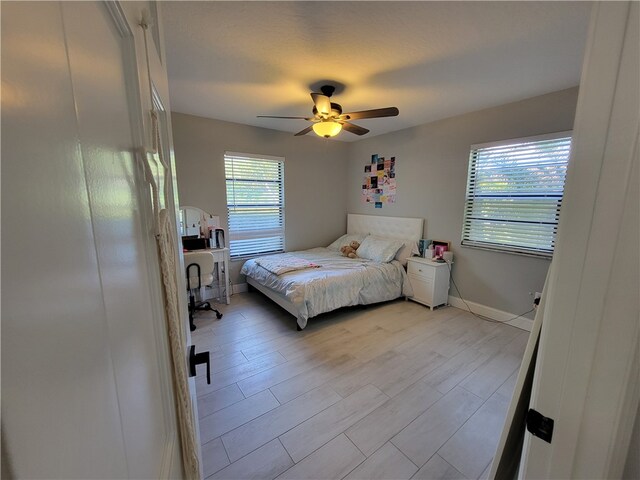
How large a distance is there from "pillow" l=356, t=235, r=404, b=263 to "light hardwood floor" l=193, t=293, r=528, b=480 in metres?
0.91

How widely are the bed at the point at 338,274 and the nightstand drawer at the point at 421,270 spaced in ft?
0.32

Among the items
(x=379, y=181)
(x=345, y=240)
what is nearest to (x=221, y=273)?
(x=345, y=240)

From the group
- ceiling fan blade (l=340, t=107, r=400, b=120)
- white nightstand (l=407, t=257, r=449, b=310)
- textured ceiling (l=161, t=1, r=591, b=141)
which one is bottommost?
white nightstand (l=407, t=257, r=449, b=310)

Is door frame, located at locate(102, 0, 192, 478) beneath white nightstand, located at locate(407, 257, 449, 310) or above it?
above

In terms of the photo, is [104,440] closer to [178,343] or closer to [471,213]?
[178,343]

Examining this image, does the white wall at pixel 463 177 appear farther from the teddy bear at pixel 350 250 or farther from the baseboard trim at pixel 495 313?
the teddy bear at pixel 350 250

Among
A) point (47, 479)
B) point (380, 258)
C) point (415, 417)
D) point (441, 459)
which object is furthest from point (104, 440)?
point (380, 258)

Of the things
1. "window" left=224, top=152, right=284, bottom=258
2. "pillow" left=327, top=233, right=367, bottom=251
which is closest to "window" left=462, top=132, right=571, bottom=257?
"pillow" left=327, top=233, right=367, bottom=251

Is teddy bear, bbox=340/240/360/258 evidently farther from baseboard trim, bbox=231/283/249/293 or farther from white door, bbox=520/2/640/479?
white door, bbox=520/2/640/479

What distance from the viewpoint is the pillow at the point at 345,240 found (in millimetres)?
4590

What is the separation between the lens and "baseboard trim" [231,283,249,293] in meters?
4.04

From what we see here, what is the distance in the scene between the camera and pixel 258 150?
4.02 m

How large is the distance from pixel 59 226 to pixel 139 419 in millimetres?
377

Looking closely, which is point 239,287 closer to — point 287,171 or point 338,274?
point 338,274
